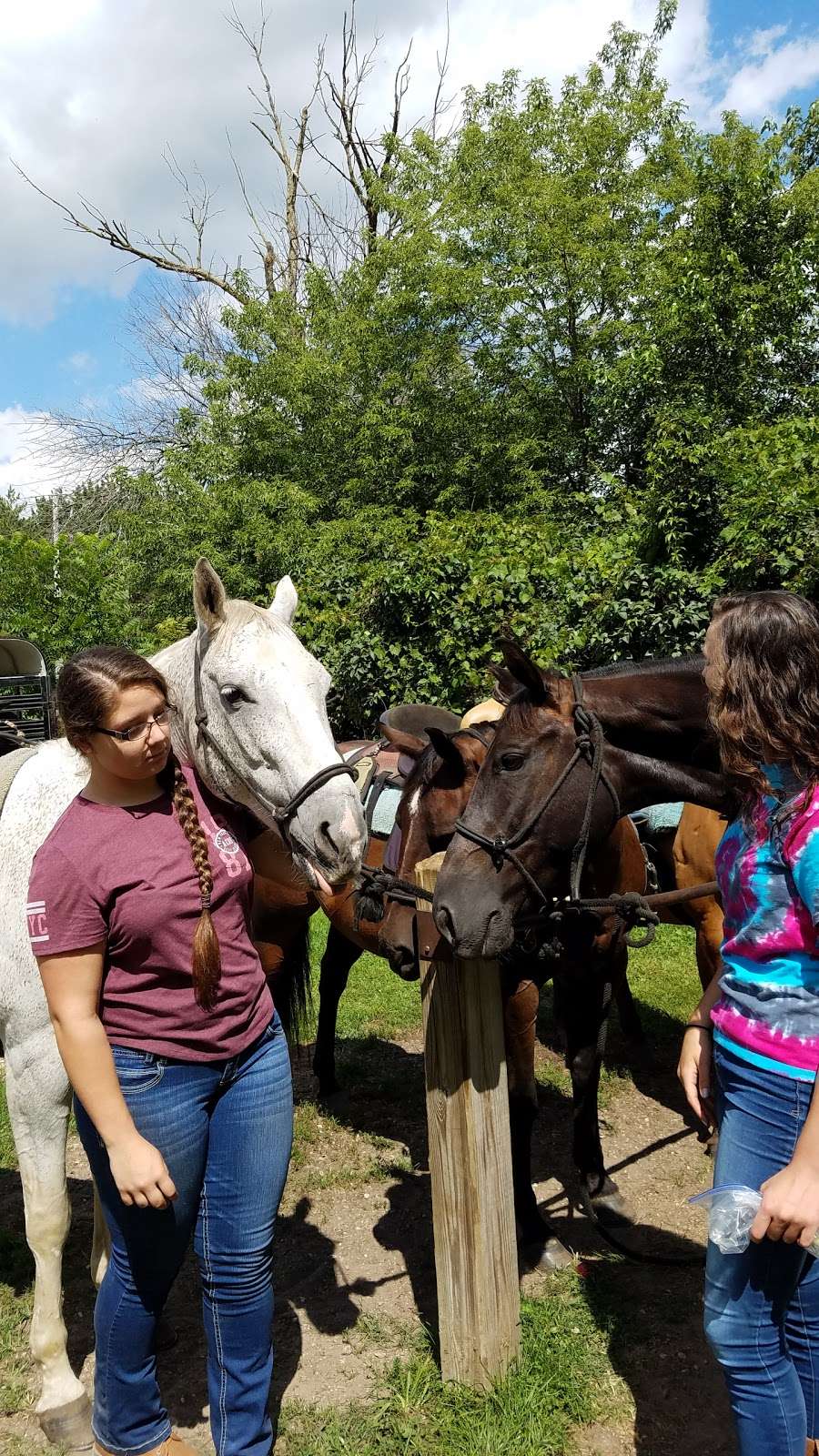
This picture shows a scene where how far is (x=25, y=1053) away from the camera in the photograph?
2553 mm

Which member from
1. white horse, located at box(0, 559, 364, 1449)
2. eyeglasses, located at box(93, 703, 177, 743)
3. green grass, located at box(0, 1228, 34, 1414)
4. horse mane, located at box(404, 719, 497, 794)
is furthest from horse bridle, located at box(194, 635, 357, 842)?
green grass, located at box(0, 1228, 34, 1414)

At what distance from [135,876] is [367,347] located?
52.0 ft

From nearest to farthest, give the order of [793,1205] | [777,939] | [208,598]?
[793,1205], [777,939], [208,598]

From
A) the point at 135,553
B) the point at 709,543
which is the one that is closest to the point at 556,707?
the point at 709,543

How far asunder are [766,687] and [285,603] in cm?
160

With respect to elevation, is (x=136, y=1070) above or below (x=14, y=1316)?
A: above

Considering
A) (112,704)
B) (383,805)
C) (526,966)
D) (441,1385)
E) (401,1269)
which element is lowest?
(401,1269)

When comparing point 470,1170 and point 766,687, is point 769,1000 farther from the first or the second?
point 470,1170

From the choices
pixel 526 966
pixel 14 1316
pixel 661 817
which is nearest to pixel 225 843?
pixel 526 966

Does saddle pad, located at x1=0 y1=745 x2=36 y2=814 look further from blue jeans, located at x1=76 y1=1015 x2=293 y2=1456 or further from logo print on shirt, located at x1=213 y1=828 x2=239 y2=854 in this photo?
blue jeans, located at x1=76 y1=1015 x2=293 y2=1456

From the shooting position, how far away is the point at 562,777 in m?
2.72

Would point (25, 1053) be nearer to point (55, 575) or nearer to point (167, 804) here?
point (167, 804)

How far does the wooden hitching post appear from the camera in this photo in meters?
2.52

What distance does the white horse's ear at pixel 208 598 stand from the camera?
2.38 metres
